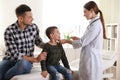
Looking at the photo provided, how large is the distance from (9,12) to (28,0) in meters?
0.43

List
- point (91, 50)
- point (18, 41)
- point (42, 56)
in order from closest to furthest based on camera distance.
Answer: point (42, 56), point (18, 41), point (91, 50)

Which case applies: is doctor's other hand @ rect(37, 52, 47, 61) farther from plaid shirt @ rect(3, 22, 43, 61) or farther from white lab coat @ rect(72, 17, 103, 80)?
white lab coat @ rect(72, 17, 103, 80)

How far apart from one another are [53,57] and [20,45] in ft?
1.05

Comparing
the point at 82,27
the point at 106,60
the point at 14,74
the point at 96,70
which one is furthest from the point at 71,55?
the point at 14,74

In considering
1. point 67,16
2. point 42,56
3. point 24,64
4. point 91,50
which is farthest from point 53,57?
point 67,16

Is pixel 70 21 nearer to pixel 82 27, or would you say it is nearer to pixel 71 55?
pixel 82 27

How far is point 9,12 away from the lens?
14.5 ft

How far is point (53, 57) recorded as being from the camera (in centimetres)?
215

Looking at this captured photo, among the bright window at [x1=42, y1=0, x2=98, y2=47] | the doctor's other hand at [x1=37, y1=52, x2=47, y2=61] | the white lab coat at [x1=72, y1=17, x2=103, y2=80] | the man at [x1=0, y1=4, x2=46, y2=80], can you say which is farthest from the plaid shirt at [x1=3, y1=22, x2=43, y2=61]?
the bright window at [x1=42, y1=0, x2=98, y2=47]

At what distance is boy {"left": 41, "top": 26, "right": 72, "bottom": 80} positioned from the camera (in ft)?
6.86

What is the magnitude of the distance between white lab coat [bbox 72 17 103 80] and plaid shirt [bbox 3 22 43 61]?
42cm

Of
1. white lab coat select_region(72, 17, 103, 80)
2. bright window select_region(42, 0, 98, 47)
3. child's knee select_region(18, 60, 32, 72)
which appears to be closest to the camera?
child's knee select_region(18, 60, 32, 72)

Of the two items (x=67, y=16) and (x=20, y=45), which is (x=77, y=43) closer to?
(x=20, y=45)

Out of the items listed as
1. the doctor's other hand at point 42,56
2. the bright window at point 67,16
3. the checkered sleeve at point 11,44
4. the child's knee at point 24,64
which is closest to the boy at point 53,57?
the doctor's other hand at point 42,56
